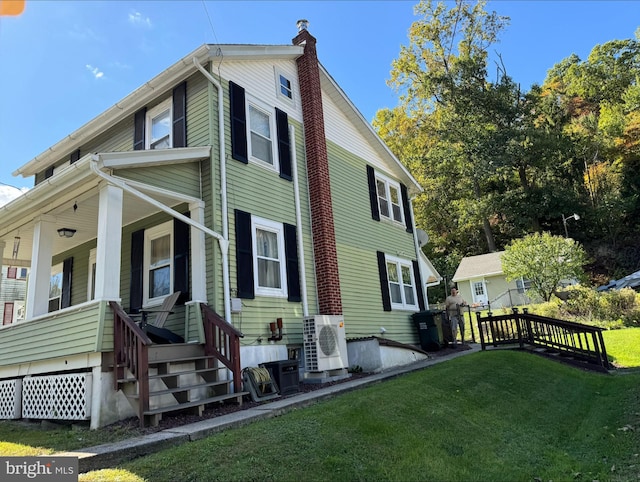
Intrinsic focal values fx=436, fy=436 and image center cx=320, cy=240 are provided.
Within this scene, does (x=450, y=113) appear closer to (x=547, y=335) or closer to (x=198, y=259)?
(x=547, y=335)

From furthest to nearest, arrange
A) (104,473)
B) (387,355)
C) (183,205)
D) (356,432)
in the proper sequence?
(387,355)
(183,205)
(356,432)
(104,473)

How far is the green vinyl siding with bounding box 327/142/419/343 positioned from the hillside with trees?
20405 mm

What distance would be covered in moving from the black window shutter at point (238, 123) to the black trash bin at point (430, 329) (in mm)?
6974

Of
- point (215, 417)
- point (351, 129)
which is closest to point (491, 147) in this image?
point (351, 129)

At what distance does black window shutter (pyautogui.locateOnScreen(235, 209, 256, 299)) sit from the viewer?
791cm

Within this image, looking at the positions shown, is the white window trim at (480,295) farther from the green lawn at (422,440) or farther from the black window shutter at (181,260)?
the black window shutter at (181,260)

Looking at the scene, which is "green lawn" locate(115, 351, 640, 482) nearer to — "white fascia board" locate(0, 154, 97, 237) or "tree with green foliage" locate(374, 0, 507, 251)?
"white fascia board" locate(0, 154, 97, 237)

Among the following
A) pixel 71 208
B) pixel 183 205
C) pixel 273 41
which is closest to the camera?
pixel 71 208

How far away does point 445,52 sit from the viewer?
33.2 metres

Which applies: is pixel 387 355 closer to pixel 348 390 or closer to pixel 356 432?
pixel 348 390

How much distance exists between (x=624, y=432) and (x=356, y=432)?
374 cm

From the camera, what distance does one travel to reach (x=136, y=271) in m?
8.70

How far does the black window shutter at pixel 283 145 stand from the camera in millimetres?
9898

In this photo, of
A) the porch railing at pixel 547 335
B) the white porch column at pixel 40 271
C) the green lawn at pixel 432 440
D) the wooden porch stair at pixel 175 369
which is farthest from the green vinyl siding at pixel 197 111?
the porch railing at pixel 547 335
